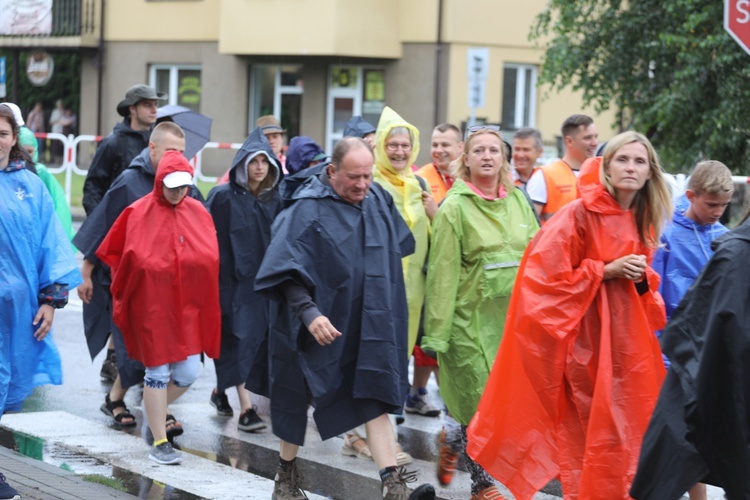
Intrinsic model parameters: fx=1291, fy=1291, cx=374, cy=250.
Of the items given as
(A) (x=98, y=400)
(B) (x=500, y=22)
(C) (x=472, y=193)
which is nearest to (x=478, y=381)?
(C) (x=472, y=193)

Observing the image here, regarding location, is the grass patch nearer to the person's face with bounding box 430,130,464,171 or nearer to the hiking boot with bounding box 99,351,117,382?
the hiking boot with bounding box 99,351,117,382

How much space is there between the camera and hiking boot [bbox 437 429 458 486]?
23.7 feet

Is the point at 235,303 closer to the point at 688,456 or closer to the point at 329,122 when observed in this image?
the point at 688,456

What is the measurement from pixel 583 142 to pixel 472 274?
92.2 inches

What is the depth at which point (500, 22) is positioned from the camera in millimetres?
29078

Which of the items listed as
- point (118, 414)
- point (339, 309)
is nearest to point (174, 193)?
point (339, 309)

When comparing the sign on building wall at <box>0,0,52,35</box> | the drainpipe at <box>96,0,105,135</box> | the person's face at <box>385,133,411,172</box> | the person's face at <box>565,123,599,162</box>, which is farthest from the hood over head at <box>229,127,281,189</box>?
the sign on building wall at <box>0,0,52,35</box>

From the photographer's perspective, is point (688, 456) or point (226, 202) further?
point (226, 202)

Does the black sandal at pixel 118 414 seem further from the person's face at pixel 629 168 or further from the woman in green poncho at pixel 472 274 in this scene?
the person's face at pixel 629 168

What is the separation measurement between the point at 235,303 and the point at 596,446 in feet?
11.8

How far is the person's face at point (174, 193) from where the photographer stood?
7480 millimetres

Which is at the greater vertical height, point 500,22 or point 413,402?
point 500,22

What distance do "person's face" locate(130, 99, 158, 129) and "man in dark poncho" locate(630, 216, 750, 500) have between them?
5.92m

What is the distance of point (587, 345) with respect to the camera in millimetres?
5914
